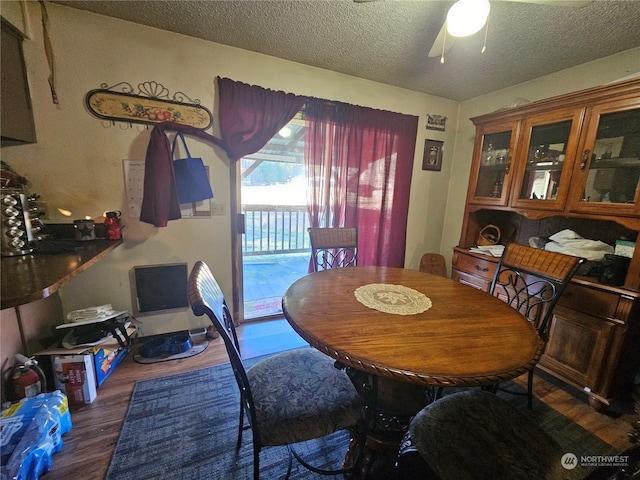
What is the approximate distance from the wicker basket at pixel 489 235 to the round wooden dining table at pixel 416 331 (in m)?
1.31

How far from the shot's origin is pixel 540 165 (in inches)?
80.0

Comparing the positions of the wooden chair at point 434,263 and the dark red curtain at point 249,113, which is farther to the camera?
the wooden chair at point 434,263

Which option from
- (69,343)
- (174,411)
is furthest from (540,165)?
(69,343)

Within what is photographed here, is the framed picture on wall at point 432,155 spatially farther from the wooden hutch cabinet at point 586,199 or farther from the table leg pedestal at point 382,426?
the table leg pedestal at point 382,426

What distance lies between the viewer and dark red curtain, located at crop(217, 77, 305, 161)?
2.05 metres

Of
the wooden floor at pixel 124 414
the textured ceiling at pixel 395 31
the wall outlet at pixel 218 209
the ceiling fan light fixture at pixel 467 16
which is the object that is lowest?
the wooden floor at pixel 124 414

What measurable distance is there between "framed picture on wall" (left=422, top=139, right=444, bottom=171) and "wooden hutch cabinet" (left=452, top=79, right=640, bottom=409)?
696 millimetres

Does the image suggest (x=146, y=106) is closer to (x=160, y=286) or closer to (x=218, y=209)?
(x=218, y=209)

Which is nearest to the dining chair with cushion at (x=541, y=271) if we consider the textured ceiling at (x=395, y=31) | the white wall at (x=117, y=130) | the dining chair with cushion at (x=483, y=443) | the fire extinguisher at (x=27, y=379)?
the dining chair with cushion at (x=483, y=443)

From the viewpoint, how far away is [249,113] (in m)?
2.12

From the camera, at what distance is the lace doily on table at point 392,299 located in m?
1.20

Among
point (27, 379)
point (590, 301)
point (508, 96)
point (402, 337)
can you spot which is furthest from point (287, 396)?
point (508, 96)

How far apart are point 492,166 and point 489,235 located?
27.3 inches

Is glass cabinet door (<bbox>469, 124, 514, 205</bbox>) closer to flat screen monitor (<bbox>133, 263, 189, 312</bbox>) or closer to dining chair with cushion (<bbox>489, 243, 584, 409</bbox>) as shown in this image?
dining chair with cushion (<bbox>489, 243, 584, 409</bbox>)
